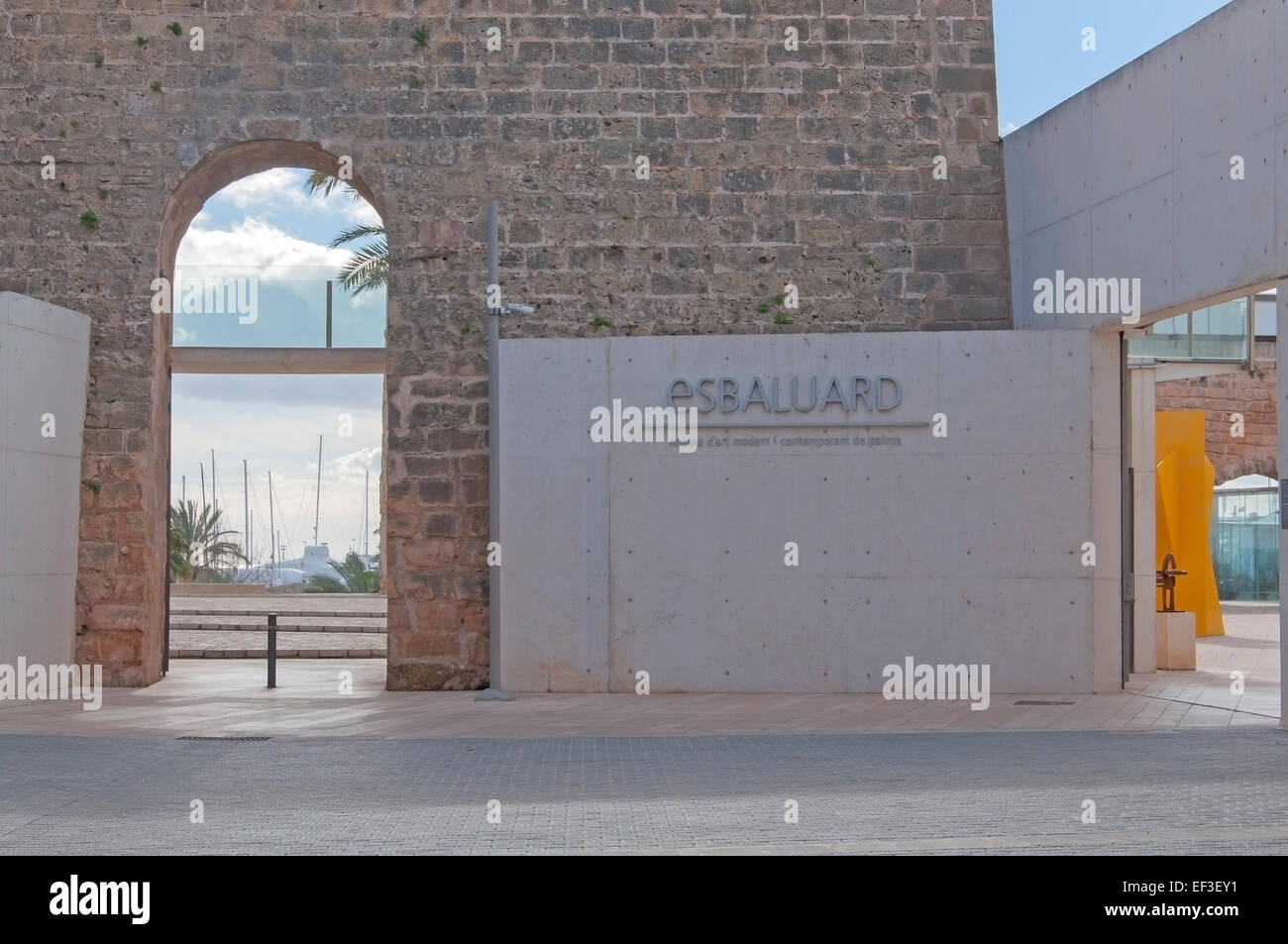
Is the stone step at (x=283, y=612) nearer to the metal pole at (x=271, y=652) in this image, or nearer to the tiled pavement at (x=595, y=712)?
the metal pole at (x=271, y=652)

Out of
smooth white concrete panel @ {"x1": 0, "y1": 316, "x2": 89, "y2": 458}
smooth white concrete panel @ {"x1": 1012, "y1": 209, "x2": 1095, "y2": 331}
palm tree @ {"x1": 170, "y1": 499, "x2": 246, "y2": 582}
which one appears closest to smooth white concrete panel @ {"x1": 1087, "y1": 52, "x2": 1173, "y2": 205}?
smooth white concrete panel @ {"x1": 1012, "y1": 209, "x2": 1095, "y2": 331}

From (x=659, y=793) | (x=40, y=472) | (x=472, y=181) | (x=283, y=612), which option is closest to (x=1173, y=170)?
(x=472, y=181)

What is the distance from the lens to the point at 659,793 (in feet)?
25.7

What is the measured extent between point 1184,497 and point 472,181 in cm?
945

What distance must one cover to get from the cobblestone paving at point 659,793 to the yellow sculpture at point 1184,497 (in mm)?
8357

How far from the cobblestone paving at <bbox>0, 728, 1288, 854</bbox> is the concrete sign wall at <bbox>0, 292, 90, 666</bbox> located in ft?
9.78

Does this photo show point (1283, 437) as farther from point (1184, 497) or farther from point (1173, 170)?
point (1184, 497)

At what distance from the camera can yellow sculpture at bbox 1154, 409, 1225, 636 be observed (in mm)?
18406

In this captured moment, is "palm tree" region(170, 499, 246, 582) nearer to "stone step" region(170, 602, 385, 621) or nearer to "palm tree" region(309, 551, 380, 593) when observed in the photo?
"palm tree" region(309, 551, 380, 593)

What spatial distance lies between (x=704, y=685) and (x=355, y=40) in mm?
6564

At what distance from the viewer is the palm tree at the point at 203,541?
119 ft

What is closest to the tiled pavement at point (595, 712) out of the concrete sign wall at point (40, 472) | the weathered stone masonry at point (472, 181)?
the concrete sign wall at point (40, 472)

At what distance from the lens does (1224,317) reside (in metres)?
20.7
